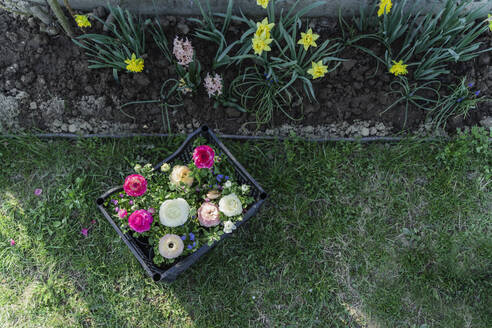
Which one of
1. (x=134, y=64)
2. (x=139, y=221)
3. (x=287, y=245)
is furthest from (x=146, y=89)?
(x=287, y=245)

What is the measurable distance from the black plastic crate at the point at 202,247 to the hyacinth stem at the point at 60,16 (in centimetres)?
108

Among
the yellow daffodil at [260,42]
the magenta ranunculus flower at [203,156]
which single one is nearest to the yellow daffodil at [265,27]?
the yellow daffodil at [260,42]

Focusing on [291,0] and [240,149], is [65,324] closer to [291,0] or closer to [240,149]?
[240,149]

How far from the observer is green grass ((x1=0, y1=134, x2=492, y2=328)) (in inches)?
89.4

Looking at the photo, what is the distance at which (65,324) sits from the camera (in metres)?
2.26

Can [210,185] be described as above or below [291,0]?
below

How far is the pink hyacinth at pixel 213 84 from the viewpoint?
7.27 feet

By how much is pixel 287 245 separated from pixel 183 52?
1.43 metres

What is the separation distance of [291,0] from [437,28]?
0.94m

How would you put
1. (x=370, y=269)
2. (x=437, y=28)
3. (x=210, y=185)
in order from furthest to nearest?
(x=370, y=269) → (x=437, y=28) → (x=210, y=185)

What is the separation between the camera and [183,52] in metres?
2.11

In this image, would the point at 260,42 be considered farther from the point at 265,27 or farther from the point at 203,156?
the point at 203,156

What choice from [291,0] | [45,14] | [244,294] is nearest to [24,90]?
[45,14]

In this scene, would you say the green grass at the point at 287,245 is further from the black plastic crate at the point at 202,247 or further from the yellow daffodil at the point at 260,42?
the yellow daffodil at the point at 260,42
